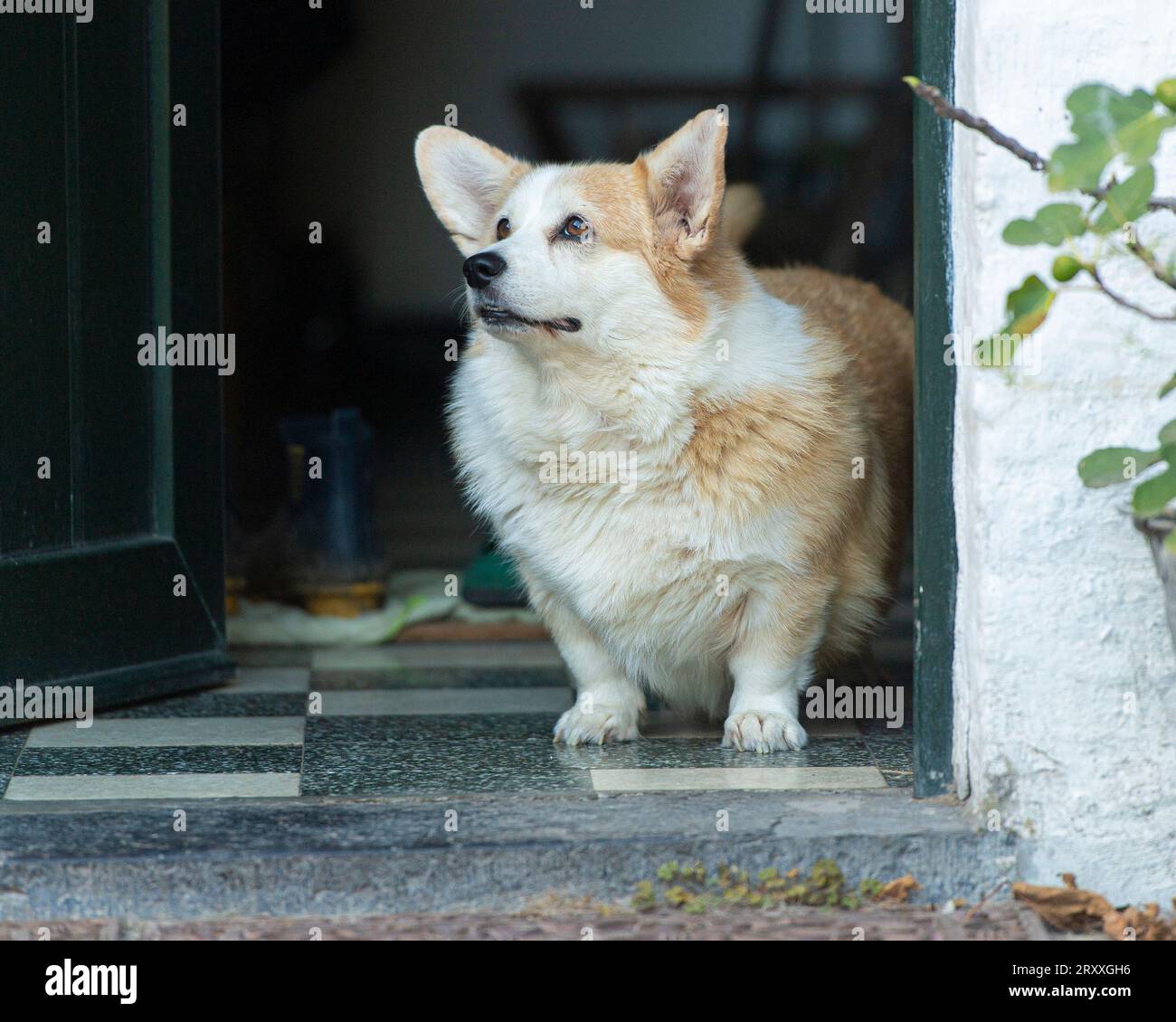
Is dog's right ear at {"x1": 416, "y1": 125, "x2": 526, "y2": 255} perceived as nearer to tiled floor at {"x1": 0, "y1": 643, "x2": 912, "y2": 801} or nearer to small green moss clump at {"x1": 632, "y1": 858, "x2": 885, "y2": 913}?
tiled floor at {"x1": 0, "y1": 643, "x2": 912, "y2": 801}

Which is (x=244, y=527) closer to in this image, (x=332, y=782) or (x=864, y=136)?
(x=332, y=782)

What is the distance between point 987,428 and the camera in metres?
2.17

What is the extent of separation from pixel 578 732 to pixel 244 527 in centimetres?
216

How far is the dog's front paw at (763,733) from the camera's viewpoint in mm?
2684

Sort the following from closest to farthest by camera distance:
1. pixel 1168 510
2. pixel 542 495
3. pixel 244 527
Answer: pixel 1168 510
pixel 542 495
pixel 244 527

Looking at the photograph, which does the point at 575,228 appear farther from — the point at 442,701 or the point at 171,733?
the point at 171,733

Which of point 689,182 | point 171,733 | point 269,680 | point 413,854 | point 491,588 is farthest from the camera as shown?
point 491,588

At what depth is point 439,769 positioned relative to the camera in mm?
2576

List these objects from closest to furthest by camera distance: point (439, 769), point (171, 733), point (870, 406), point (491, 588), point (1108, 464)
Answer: point (1108, 464)
point (439, 769)
point (171, 733)
point (870, 406)
point (491, 588)

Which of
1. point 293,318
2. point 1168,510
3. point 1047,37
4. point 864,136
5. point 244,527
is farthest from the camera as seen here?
point 864,136

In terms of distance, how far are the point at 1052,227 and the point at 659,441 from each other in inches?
40.7

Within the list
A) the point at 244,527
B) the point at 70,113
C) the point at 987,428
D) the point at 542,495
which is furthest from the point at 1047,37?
the point at 244,527

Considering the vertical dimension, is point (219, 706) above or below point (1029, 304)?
below

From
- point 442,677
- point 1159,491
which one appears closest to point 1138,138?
point 1159,491
